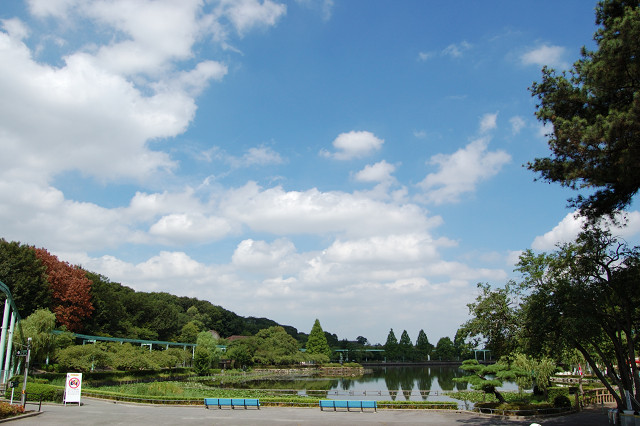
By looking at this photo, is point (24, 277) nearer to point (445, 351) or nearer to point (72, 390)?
point (72, 390)

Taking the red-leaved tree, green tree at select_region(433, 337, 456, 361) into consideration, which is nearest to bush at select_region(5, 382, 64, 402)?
the red-leaved tree

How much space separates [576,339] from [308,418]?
1255cm

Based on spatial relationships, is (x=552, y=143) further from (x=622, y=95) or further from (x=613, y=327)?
(x=613, y=327)

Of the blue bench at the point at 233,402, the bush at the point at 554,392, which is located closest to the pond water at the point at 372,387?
the bush at the point at 554,392

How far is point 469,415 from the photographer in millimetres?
23781

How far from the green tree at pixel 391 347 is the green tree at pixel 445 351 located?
12.4 metres

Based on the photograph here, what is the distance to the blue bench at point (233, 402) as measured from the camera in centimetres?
2566

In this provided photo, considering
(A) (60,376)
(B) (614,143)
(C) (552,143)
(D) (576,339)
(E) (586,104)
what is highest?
(E) (586,104)

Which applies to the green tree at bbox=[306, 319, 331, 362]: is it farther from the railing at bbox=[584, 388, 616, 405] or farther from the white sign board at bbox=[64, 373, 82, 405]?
the white sign board at bbox=[64, 373, 82, 405]

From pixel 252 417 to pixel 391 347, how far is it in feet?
397

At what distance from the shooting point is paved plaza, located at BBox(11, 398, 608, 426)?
1984cm

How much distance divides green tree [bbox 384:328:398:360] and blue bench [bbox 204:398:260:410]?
377 ft

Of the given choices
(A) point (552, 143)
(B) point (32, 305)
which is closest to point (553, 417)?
(A) point (552, 143)

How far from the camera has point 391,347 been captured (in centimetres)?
13638
